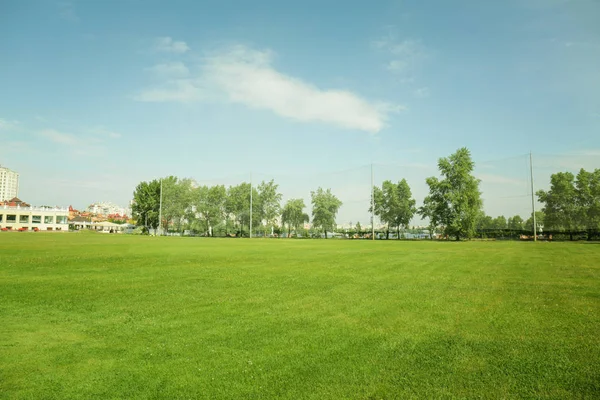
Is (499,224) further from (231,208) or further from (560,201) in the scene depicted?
(231,208)

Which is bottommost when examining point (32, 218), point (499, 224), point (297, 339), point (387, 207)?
point (297, 339)

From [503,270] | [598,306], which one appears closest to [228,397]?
[598,306]

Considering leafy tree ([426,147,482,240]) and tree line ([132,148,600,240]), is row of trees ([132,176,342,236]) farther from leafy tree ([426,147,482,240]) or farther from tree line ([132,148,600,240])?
leafy tree ([426,147,482,240])

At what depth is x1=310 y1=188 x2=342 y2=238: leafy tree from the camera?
103m

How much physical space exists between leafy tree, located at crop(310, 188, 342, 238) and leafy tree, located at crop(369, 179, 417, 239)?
502 inches

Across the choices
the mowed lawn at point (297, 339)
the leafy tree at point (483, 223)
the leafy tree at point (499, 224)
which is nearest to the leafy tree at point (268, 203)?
→ the leafy tree at point (483, 223)

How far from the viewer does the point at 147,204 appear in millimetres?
114312

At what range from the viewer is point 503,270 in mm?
16531

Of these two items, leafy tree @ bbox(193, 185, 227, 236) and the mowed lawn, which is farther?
leafy tree @ bbox(193, 185, 227, 236)

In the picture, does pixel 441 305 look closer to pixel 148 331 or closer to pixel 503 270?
pixel 148 331

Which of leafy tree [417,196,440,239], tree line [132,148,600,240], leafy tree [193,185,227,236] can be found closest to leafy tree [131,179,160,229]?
tree line [132,148,600,240]

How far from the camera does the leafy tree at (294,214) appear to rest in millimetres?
107375

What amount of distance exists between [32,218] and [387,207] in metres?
122

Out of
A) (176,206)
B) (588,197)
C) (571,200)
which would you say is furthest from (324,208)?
(588,197)
